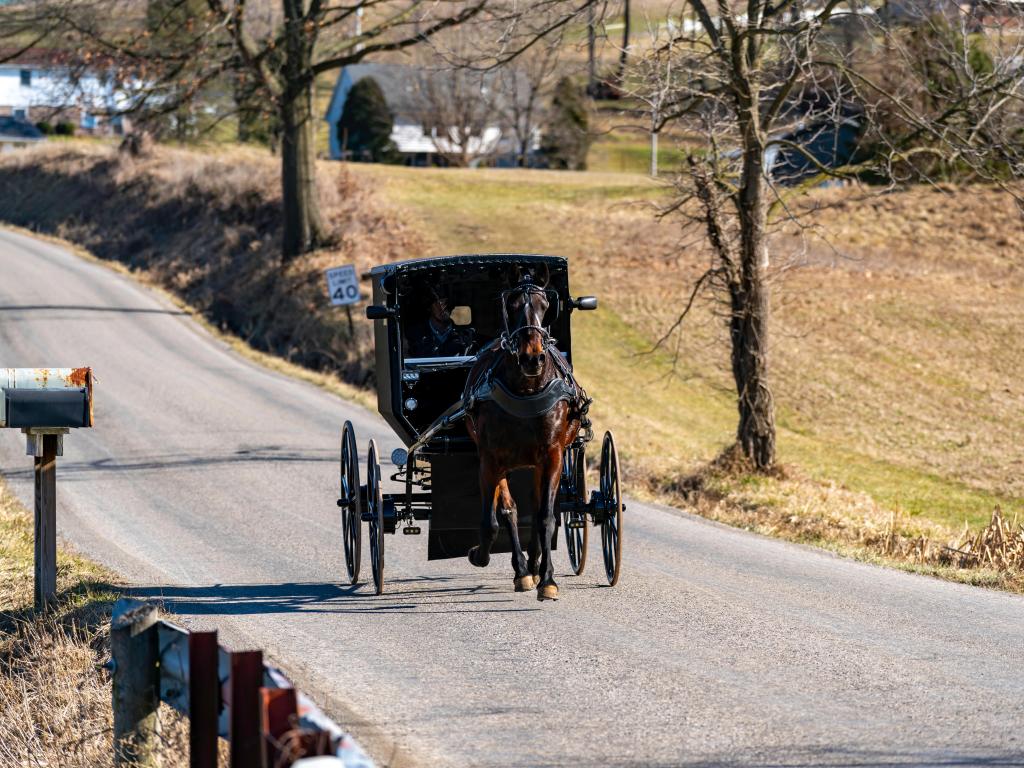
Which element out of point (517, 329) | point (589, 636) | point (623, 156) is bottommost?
point (589, 636)

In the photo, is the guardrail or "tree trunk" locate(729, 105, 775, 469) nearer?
the guardrail

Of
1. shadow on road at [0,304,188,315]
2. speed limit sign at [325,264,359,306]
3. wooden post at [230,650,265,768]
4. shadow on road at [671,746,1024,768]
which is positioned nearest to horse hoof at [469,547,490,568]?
shadow on road at [671,746,1024,768]

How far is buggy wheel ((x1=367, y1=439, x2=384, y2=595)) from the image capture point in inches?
383

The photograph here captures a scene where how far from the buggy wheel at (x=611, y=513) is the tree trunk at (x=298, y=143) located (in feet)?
66.2

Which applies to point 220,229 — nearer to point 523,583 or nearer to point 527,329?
point 523,583

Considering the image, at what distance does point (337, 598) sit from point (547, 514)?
6.78ft

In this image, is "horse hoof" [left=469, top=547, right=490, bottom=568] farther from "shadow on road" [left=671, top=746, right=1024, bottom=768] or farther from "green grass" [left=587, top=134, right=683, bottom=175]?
"green grass" [left=587, top=134, right=683, bottom=175]

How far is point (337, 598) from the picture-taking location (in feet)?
33.1

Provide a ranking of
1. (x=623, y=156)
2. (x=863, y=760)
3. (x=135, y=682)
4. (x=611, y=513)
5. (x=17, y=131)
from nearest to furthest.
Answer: (x=135, y=682)
(x=863, y=760)
(x=611, y=513)
(x=623, y=156)
(x=17, y=131)

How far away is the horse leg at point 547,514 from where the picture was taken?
A: 353 inches

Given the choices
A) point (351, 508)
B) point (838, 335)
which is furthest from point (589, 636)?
point (838, 335)

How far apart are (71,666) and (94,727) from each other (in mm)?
987

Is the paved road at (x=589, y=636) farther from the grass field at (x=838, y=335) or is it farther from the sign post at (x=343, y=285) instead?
the sign post at (x=343, y=285)

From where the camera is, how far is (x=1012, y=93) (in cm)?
1388
